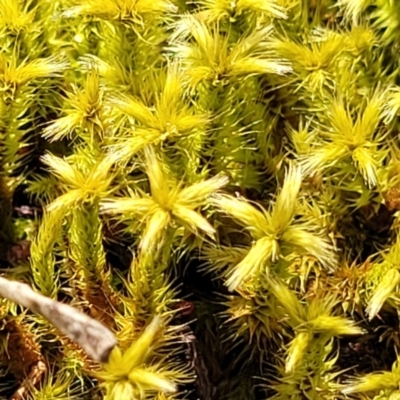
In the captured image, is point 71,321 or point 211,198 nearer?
point 71,321

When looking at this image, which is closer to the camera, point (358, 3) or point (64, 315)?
point (64, 315)

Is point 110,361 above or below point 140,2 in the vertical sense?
below

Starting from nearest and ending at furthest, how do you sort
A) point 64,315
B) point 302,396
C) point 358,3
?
point 64,315
point 302,396
point 358,3

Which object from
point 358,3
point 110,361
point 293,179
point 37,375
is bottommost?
point 37,375

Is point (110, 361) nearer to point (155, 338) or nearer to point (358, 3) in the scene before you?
point (155, 338)

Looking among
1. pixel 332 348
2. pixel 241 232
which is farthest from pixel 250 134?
pixel 332 348

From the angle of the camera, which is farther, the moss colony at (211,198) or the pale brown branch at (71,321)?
the moss colony at (211,198)

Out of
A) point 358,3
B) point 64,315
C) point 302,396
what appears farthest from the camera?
point 358,3

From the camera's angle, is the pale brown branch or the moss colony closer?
the pale brown branch
